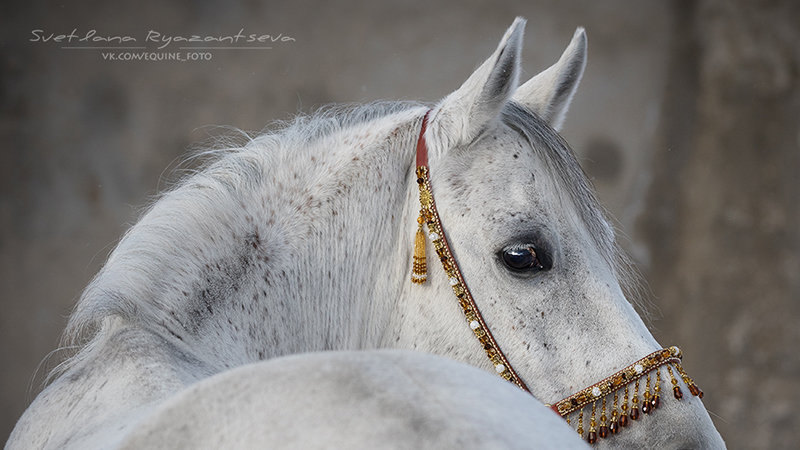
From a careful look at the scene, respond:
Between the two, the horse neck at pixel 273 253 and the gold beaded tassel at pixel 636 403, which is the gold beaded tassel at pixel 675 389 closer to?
the gold beaded tassel at pixel 636 403

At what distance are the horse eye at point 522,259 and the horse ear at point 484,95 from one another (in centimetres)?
24

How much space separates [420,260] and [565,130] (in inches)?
118

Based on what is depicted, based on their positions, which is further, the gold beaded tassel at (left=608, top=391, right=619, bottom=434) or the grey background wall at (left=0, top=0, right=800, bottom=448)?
the grey background wall at (left=0, top=0, right=800, bottom=448)

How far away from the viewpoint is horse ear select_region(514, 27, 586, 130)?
5.34 feet

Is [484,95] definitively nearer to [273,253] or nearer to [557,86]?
[557,86]

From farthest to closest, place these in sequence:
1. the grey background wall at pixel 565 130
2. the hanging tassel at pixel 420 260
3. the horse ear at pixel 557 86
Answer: the grey background wall at pixel 565 130 → the horse ear at pixel 557 86 → the hanging tassel at pixel 420 260

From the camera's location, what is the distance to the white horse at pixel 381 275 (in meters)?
1.24

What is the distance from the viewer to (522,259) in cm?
134

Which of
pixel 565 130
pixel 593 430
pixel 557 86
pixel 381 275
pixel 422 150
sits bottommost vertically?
pixel 593 430

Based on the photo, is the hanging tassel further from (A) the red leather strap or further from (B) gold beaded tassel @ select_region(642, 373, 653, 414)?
(B) gold beaded tassel @ select_region(642, 373, 653, 414)


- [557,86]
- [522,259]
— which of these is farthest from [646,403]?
[557,86]

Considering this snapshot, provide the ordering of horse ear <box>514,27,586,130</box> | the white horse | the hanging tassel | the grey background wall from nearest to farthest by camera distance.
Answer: the white horse
the hanging tassel
horse ear <box>514,27,586,130</box>
the grey background wall

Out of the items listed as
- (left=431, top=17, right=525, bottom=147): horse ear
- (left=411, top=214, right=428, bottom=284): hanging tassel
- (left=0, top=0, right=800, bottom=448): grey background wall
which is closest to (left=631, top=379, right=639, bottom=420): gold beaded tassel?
(left=411, top=214, right=428, bottom=284): hanging tassel

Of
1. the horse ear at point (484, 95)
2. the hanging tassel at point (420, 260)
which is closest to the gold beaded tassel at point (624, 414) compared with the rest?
the hanging tassel at point (420, 260)
